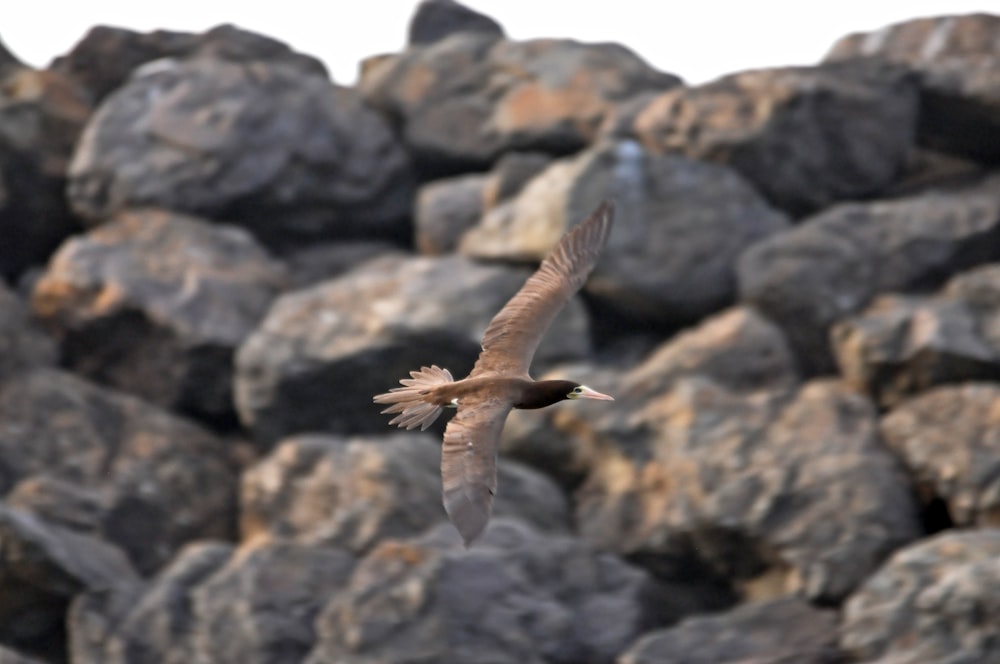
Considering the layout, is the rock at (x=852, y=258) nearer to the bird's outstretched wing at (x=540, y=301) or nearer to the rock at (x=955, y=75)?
the rock at (x=955, y=75)

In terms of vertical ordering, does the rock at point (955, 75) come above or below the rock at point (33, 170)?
above

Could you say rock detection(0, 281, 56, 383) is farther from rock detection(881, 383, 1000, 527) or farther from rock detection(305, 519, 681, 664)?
rock detection(881, 383, 1000, 527)

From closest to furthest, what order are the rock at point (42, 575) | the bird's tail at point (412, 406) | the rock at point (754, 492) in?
the bird's tail at point (412, 406) < the rock at point (754, 492) < the rock at point (42, 575)

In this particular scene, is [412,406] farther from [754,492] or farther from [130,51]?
[130,51]

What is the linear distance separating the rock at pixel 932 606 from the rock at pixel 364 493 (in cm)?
232

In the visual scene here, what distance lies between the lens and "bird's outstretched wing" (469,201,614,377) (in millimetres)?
8352

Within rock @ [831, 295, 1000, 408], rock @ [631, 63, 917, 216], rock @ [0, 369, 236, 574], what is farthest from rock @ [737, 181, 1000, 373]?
rock @ [0, 369, 236, 574]

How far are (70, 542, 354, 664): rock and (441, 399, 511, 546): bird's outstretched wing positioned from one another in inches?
107

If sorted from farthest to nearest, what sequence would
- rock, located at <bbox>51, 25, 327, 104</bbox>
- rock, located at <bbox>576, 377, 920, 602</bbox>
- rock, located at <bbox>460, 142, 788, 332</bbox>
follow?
rock, located at <bbox>51, 25, 327, 104</bbox>
rock, located at <bbox>460, 142, 788, 332</bbox>
rock, located at <bbox>576, 377, 920, 602</bbox>

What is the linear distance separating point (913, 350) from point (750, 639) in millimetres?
2673

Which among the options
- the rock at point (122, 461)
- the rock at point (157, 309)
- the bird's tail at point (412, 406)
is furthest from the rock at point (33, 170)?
the bird's tail at point (412, 406)

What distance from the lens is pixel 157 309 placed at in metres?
13.1

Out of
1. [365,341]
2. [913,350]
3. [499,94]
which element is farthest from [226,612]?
[499,94]

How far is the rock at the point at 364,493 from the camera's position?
1070 centimetres
